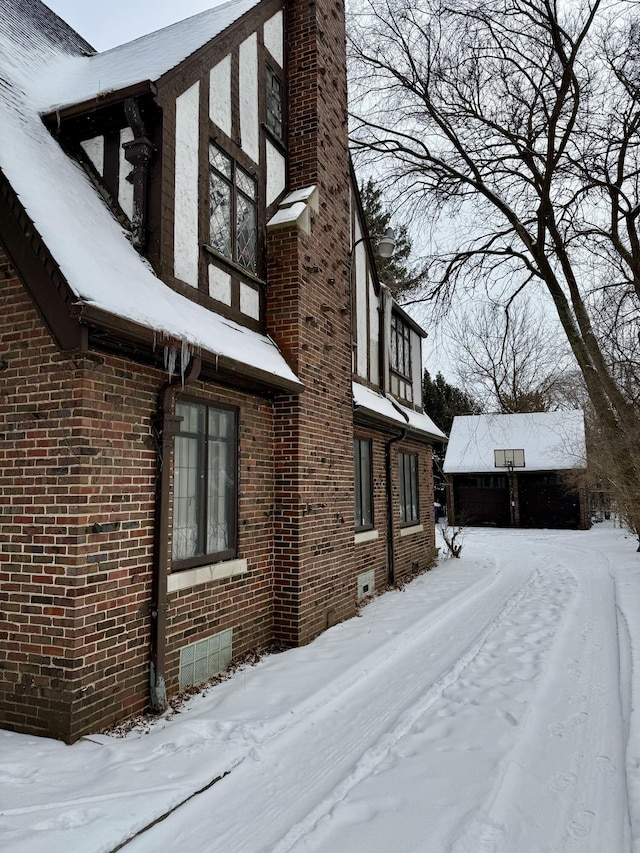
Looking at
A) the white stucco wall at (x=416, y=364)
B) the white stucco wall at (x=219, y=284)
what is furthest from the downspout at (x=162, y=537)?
the white stucco wall at (x=416, y=364)

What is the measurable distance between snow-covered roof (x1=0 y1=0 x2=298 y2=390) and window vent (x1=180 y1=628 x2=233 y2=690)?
268cm

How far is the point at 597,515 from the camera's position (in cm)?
3312

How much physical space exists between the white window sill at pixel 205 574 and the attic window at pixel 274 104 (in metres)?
5.44

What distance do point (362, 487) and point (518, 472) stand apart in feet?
64.3

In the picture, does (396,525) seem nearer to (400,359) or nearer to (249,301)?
(400,359)

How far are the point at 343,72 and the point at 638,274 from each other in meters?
8.27

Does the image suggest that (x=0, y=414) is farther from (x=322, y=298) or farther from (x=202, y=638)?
(x=322, y=298)

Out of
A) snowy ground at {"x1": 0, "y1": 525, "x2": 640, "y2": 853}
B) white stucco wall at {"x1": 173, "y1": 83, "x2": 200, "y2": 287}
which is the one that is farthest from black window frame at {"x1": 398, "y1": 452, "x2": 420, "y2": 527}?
white stucco wall at {"x1": 173, "y1": 83, "x2": 200, "y2": 287}

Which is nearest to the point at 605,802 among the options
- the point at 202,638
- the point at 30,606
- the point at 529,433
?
the point at 202,638

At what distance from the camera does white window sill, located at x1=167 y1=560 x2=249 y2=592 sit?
5.04 meters

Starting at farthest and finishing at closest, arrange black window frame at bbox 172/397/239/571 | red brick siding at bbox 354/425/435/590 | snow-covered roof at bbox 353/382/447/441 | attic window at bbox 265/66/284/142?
red brick siding at bbox 354/425/435/590
snow-covered roof at bbox 353/382/447/441
attic window at bbox 265/66/284/142
black window frame at bbox 172/397/239/571

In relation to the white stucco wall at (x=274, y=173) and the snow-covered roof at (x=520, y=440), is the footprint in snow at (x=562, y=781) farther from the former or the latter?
the snow-covered roof at (x=520, y=440)

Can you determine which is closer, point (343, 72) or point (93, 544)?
point (93, 544)

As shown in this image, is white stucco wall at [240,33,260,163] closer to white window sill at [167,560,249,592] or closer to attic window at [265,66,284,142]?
attic window at [265,66,284,142]
